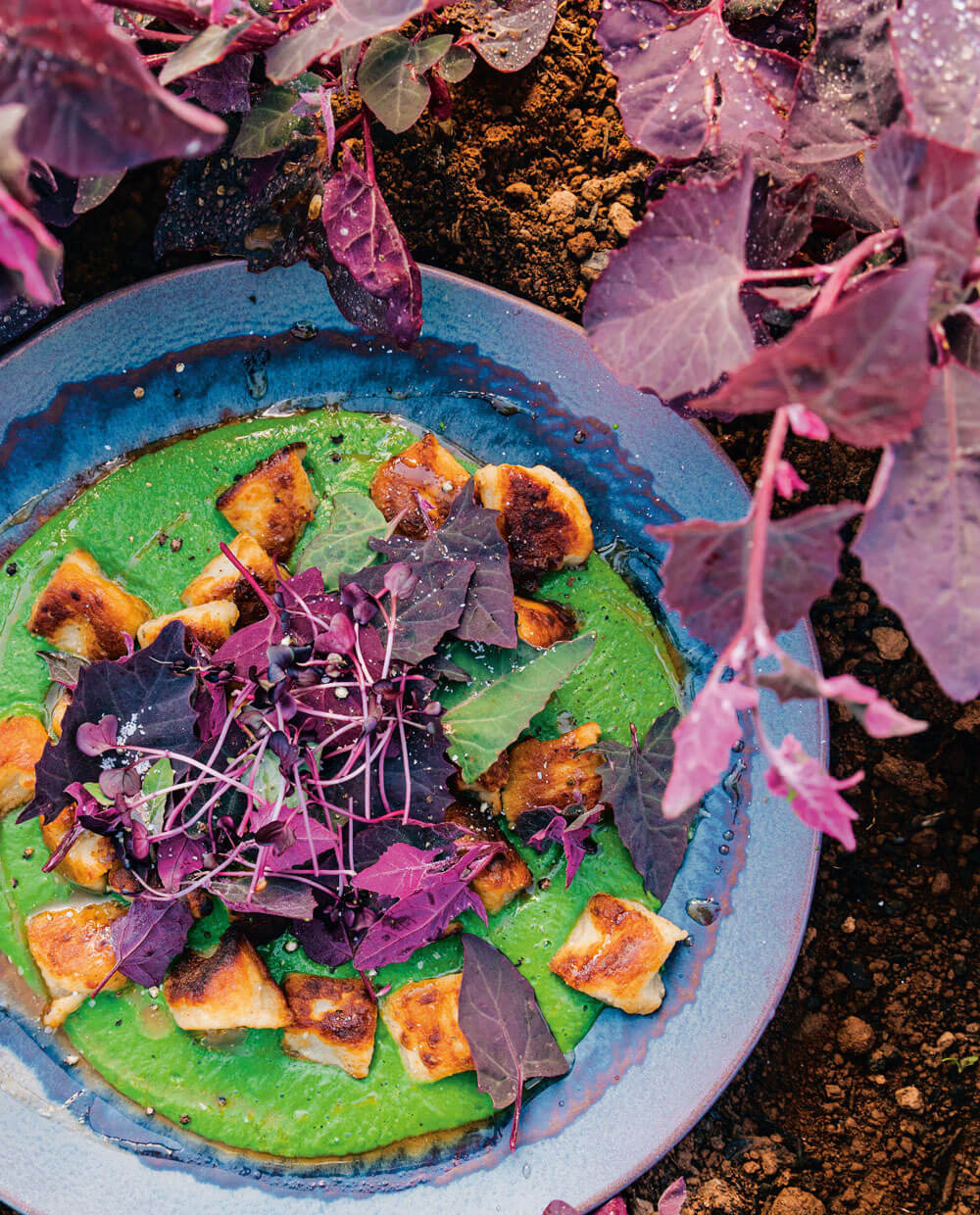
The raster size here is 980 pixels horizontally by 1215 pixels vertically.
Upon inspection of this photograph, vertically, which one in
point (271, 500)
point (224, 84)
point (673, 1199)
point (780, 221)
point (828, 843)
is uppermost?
point (224, 84)

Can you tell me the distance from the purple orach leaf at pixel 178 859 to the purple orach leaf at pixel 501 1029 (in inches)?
12.1

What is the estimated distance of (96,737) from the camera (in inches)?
38.4

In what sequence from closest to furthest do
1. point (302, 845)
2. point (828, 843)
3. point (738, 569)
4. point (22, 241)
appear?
point (22, 241)
point (738, 569)
point (302, 845)
point (828, 843)

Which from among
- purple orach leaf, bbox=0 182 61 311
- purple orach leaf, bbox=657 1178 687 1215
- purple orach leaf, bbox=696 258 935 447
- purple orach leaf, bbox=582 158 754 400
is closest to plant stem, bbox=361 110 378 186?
purple orach leaf, bbox=582 158 754 400

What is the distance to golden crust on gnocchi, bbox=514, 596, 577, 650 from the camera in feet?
3.37

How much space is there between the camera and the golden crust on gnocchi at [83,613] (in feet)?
3.45

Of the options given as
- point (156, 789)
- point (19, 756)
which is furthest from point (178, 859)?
point (19, 756)

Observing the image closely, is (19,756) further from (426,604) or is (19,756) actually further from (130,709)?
(426,604)

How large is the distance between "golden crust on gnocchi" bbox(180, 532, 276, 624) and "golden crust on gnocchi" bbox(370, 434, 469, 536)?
149mm

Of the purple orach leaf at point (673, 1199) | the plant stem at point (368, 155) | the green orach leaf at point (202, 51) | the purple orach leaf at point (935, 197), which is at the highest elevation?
the green orach leaf at point (202, 51)

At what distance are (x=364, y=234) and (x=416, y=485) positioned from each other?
274 millimetres

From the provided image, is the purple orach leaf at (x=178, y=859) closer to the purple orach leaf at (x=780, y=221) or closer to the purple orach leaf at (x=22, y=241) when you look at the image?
the purple orach leaf at (x=22, y=241)

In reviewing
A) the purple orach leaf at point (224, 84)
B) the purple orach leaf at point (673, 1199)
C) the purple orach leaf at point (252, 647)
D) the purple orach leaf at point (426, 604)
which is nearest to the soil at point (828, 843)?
the purple orach leaf at point (673, 1199)

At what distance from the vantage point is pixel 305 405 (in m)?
1.14
